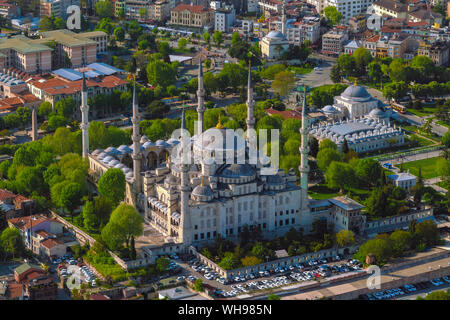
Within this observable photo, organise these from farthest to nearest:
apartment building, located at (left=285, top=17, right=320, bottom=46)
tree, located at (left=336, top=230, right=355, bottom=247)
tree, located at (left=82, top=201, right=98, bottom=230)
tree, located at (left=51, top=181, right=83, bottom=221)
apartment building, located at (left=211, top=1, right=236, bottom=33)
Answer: apartment building, located at (left=211, top=1, right=236, bottom=33) < apartment building, located at (left=285, top=17, right=320, bottom=46) < tree, located at (left=51, top=181, right=83, bottom=221) < tree, located at (left=82, top=201, right=98, bottom=230) < tree, located at (left=336, top=230, right=355, bottom=247)

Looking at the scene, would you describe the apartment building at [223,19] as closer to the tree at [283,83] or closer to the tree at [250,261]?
the tree at [283,83]

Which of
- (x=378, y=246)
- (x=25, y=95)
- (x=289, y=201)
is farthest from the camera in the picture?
(x=25, y=95)

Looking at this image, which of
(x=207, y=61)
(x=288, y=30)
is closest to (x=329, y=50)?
(x=288, y=30)

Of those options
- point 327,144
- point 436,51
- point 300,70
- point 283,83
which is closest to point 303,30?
point 300,70

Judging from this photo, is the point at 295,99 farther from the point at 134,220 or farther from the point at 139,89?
the point at 134,220

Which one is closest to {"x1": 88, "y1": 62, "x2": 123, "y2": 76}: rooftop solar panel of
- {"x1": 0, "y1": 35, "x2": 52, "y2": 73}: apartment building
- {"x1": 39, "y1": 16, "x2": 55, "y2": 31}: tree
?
{"x1": 0, "y1": 35, "x2": 52, "y2": 73}: apartment building

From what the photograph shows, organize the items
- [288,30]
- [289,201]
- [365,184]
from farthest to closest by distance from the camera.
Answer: [288,30], [365,184], [289,201]

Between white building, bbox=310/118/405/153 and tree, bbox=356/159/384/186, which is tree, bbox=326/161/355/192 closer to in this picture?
tree, bbox=356/159/384/186
